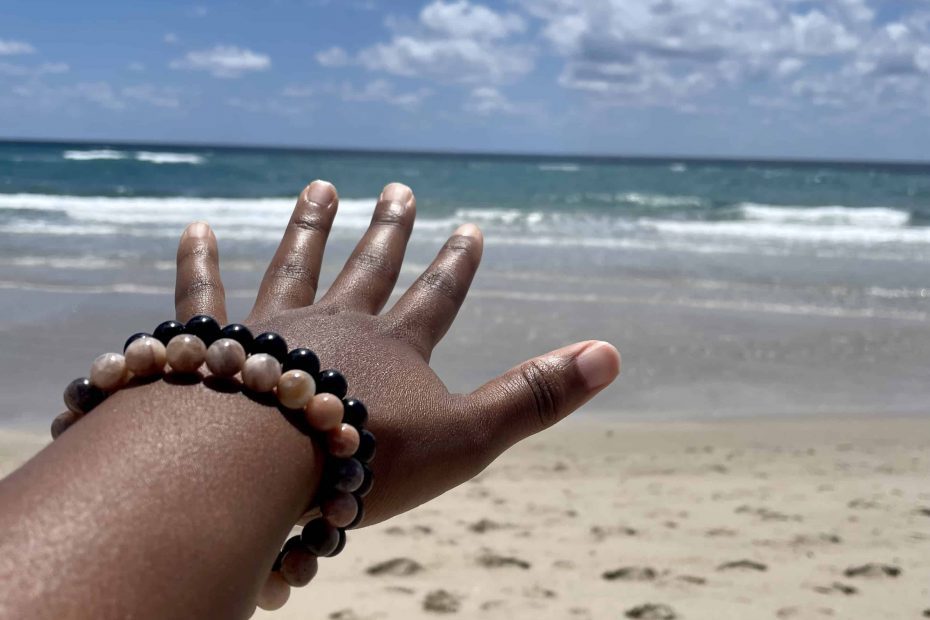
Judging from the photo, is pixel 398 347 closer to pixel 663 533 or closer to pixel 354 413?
pixel 354 413

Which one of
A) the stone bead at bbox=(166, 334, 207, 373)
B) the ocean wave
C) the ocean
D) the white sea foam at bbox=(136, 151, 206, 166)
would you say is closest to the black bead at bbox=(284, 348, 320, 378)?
the stone bead at bbox=(166, 334, 207, 373)

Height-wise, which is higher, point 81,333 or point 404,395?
point 404,395

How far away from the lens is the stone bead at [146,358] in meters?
1.07

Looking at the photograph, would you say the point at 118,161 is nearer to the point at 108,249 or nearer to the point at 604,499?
the point at 108,249

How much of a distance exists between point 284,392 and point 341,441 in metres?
0.10

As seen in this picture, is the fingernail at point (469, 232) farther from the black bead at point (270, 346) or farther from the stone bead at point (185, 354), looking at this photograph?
the stone bead at point (185, 354)

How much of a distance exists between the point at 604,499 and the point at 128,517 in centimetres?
412

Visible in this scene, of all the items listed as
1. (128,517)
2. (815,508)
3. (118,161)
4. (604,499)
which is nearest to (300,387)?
(128,517)

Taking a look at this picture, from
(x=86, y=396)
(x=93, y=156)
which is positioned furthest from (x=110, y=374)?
(x=93, y=156)

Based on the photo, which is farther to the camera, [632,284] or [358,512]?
[632,284]

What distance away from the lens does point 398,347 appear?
146cm

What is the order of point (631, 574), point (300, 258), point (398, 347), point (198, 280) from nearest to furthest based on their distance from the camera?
point (398, 347) → point (198, 280) → point (300, 258) → point (631, 574)

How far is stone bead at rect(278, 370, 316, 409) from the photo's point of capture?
1.08 metres

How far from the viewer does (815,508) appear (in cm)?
468
